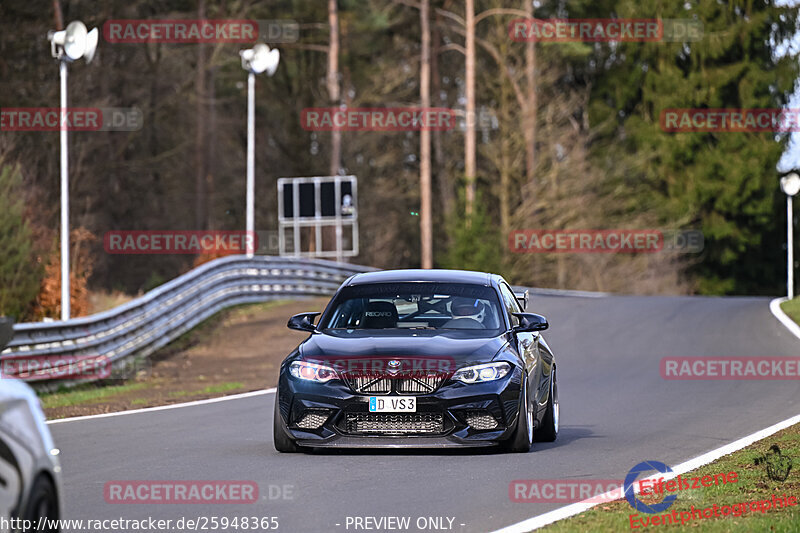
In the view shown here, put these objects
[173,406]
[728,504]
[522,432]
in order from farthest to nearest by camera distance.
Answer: [173,406] → [522,432] → [728,504]

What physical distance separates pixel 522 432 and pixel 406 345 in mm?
1153

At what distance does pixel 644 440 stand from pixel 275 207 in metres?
54.3

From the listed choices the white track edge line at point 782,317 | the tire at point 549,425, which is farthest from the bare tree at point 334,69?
the tire at point 549,425

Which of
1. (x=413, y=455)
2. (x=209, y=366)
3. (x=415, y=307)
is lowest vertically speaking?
(x=209, y=366)

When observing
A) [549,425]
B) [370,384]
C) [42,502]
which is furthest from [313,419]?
[42,502]

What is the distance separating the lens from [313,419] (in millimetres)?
11656

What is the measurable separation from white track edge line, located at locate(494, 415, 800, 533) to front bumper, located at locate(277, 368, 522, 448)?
4.82 feet

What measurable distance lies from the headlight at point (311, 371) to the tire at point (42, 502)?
5.33m

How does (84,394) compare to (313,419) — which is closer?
(313,419)

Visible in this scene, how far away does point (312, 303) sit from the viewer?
3588 centimetres

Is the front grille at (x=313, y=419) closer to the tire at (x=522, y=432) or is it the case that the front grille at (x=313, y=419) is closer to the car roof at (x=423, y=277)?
the tire at (x=522, y=432)

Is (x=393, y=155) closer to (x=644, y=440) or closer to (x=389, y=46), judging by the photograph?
(x=389, y=46)

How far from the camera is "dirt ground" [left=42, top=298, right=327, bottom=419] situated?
63.2 ft

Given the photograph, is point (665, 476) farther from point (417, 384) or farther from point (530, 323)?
point (530, 323)
